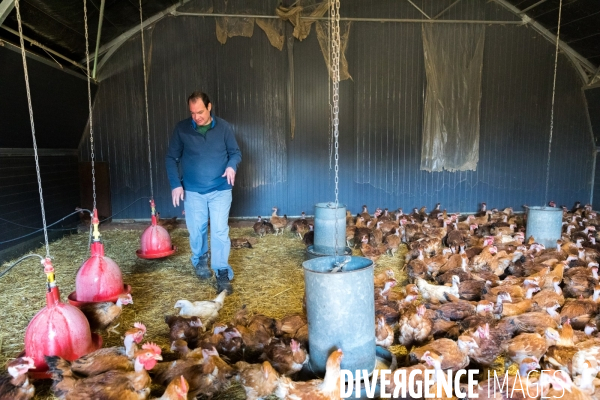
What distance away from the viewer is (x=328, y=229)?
15.8 ft

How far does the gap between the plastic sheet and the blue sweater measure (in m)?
5.43

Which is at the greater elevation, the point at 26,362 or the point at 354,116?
the point at 354,116

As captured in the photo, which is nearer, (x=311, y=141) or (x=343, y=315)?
(x=343, y=315)

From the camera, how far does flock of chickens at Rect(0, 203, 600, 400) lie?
85.1 inches

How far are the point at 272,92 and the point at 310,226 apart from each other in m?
3.05

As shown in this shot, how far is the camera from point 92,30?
6.23 metres

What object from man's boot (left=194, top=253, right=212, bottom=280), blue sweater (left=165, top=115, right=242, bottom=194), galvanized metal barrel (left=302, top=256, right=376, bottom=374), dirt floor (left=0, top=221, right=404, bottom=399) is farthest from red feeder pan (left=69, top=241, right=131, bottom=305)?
galvanized metal barrel (left=302, top=256, right=376, bottom=374)

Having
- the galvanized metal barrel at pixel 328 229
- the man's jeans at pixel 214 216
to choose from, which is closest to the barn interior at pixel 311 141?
the galvanized metal barrel at pixel 328 229

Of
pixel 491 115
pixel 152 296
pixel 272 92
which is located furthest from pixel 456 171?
pixel 152 296

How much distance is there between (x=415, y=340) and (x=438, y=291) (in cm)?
107

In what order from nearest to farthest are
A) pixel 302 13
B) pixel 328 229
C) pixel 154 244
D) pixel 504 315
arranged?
pixel 504 315
pixel 154 244
pixel 328 229
pixel 302 13

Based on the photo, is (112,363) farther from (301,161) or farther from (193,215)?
(301,161)

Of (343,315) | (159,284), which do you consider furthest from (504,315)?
(159,284)

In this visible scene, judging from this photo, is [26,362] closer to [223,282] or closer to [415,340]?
[223,282]
